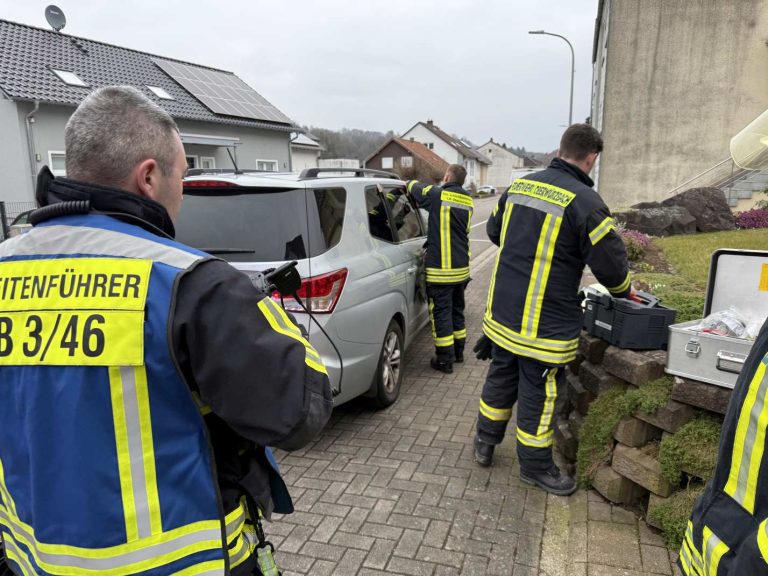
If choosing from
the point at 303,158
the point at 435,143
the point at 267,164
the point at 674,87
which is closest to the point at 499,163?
the point at 435,143

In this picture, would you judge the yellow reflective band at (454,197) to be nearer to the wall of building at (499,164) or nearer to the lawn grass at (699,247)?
the lawn grass at (699,247)

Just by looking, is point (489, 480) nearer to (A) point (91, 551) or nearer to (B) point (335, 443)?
(B) point (335, 443)

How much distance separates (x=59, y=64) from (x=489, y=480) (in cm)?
1959

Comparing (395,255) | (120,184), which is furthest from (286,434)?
(395,255)

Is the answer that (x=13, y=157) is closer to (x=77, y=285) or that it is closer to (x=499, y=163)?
(x=77, y=285)

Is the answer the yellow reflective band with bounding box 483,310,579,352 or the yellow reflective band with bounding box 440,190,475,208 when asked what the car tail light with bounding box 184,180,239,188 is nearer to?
the yellow reflective band with bounding box 483,310,579,352

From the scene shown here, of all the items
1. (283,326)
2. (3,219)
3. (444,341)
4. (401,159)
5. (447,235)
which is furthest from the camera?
(401,159)

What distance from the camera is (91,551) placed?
1283mm

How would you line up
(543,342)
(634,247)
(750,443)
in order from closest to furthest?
1. (750,443)
2. (543,342)
3. (634,247)

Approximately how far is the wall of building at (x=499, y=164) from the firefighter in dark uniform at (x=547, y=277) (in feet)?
319

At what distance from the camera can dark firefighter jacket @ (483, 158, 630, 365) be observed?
3105 millimetres

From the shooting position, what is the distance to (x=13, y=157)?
1498cm

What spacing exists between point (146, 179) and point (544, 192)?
2.45 m

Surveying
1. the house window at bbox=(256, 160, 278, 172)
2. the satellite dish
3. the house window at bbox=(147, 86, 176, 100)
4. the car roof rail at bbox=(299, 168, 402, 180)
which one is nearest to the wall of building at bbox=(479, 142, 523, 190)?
the house window at bbox=(256, 160, 278, 172)
